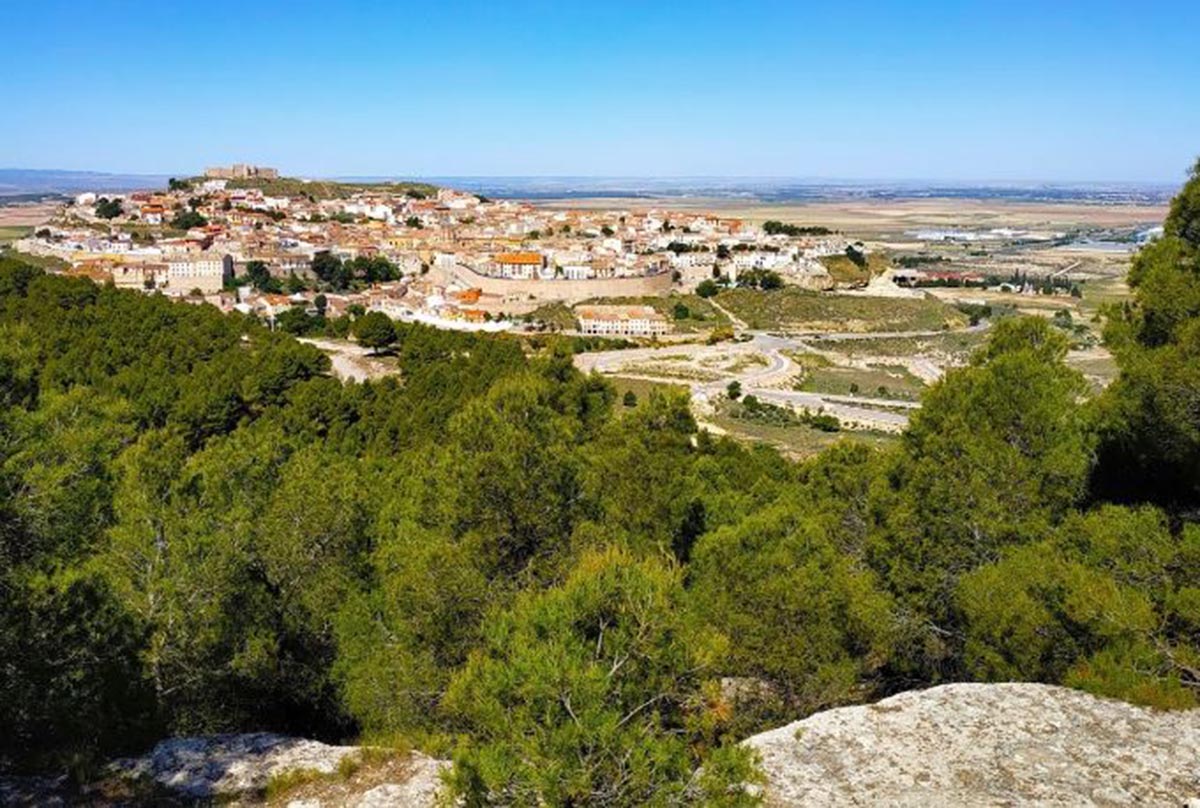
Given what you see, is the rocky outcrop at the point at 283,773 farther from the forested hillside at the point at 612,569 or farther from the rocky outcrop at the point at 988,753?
the rocky outcrop at the point at 988,753

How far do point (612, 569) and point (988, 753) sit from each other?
3.76 m

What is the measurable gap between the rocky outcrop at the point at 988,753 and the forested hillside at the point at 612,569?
49 cm

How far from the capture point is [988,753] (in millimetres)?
6914

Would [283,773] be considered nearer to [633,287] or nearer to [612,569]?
[612,569]

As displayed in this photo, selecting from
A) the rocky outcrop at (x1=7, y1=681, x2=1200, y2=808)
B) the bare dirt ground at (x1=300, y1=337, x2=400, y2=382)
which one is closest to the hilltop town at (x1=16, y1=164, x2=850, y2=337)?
the bare dirt ground at (x1=300, y1=337, x2=400, y2=382)

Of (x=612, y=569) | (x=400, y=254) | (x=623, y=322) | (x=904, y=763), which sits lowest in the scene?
(x=623, y=322)

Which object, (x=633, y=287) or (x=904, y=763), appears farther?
(x=633, y=287)

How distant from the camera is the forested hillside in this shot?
6598 millimetres

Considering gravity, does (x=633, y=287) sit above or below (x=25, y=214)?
below

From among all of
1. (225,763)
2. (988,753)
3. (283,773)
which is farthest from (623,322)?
(988,753)

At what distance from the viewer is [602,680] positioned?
452 cm

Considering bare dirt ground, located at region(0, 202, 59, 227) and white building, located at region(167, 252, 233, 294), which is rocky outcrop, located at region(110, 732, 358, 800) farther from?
bare dirt ground, located at region(0, 202, 59, 227)

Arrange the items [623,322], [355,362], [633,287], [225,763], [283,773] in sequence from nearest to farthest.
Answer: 1. [283,773]
2. [225,763]
3. [355,362]
4. [623,322]
5. [633,287]

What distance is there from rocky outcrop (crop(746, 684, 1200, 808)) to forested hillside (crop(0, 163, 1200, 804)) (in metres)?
0.49
